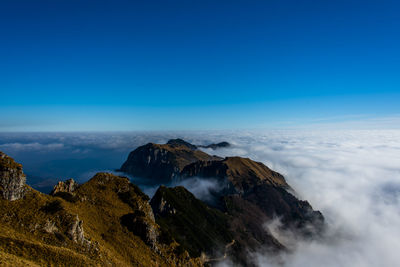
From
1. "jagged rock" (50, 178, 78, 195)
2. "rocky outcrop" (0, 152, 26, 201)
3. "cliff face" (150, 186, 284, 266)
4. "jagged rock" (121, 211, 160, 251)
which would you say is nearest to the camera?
"rocky outcrop" (0, 152, 26, 201)

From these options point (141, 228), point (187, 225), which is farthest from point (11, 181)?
point (187, 225)

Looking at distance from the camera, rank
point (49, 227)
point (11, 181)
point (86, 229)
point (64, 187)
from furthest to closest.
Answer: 1. point (64, 187)
2. point (86, 229)
3. point (11, 181)
4. point (49, 227)

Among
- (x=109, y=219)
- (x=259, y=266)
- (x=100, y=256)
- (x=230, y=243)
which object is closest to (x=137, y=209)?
(x=109, y=219)

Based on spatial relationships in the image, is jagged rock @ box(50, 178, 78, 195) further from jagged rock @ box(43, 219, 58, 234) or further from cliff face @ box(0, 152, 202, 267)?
jagged rock @ box(43, 219, 58, 234)

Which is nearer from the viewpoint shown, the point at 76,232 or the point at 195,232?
the point at 76,232

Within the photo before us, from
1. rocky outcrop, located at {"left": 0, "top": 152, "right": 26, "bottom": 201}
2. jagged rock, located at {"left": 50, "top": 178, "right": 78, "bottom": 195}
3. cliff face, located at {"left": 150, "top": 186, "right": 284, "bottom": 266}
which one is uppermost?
rocky outcrop, located at {"left": 0, "top": 152, "right": 26, "bottom": 201}

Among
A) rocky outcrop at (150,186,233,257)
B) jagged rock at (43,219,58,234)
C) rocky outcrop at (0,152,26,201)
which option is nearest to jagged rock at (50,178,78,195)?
rocky outcrop at (0,152,26,201)

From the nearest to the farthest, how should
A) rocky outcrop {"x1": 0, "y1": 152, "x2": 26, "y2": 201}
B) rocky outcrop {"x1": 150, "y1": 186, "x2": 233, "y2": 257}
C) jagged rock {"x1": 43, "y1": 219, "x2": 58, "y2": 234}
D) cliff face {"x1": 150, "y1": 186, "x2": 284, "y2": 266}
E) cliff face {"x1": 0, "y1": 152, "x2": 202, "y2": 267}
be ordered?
cliff face {"x1": 0, "y1": 152, "x2": 202, "y2": 267} → jagged rock {"x1": 43, "y1": 219, "x2": 58, "y2": 234} → rocky outcrop {"x1": 0, "y1": 152, "x2": 26, "y2": 201} → rocky outcrop {"x1": 150, "y1": 186, "x2": 233, "y2": 257} → cliff face {"x1": 150, "y1": 186, "x2": 284, "y2": 266}

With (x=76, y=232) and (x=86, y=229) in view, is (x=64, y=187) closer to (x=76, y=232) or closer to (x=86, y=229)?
(x=86, y=229)

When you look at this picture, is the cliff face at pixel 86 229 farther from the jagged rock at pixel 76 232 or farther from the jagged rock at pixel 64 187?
the jagged rock at pixel 64 187
